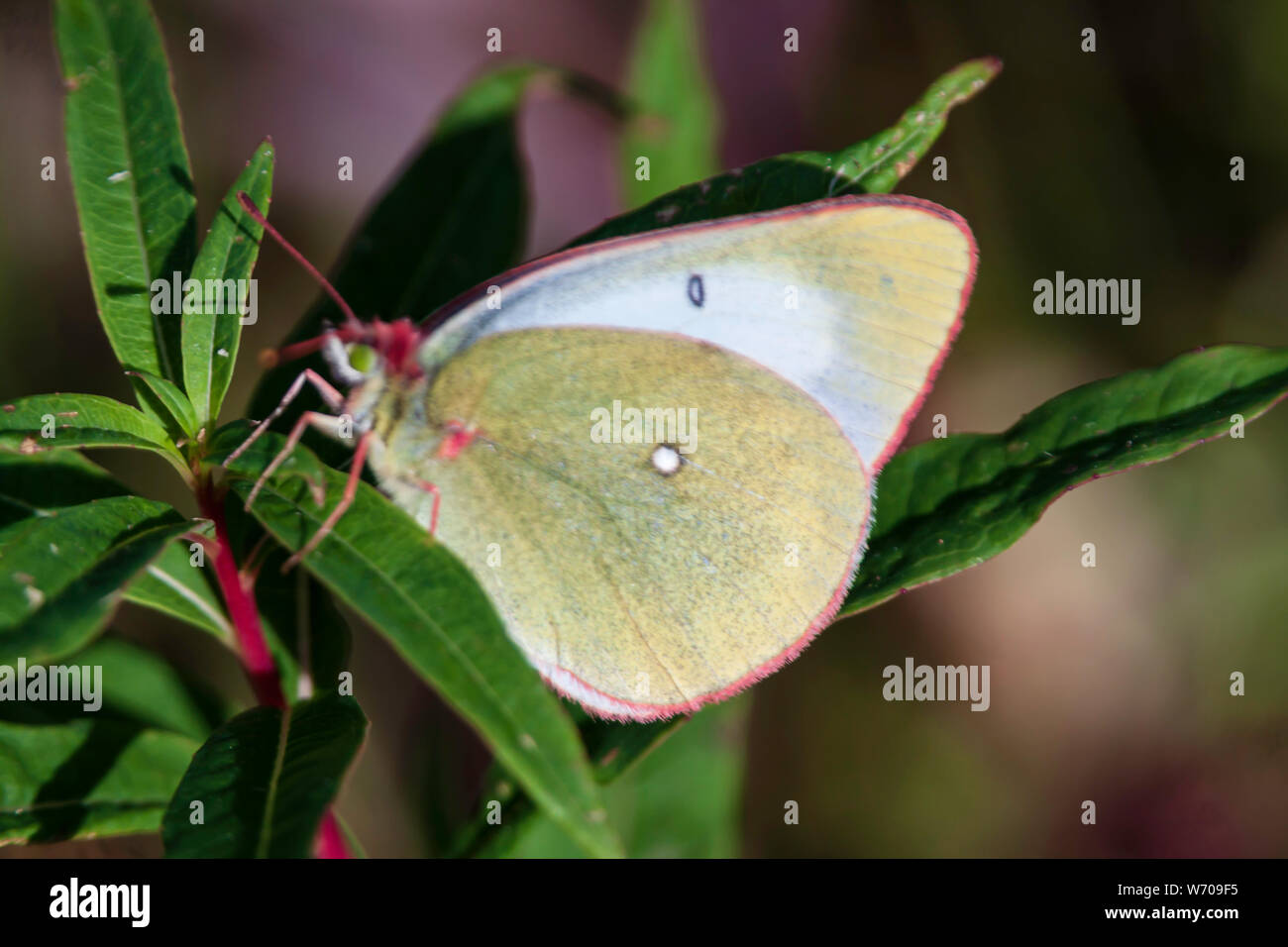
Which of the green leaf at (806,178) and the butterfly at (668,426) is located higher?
the green leaf at (806,178)

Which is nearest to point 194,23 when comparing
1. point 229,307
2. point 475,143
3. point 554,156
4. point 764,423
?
point 554,156

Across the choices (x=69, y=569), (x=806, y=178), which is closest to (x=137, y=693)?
(x=69, y=569)

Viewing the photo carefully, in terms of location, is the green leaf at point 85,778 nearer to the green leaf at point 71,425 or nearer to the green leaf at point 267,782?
the green leaf at point 267,782

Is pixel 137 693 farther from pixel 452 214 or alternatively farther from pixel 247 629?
pixel 452 214

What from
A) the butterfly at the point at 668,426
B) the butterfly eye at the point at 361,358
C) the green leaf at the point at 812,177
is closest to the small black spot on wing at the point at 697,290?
the butterfly at the point at 668,426

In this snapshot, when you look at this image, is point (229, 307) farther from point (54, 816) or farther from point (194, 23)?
point (194, 23)

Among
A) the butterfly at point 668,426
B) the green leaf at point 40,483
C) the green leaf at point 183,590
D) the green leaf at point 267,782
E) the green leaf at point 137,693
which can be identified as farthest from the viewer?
the green leaf at point 137,693

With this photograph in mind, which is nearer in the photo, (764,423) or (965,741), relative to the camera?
(764,423)
